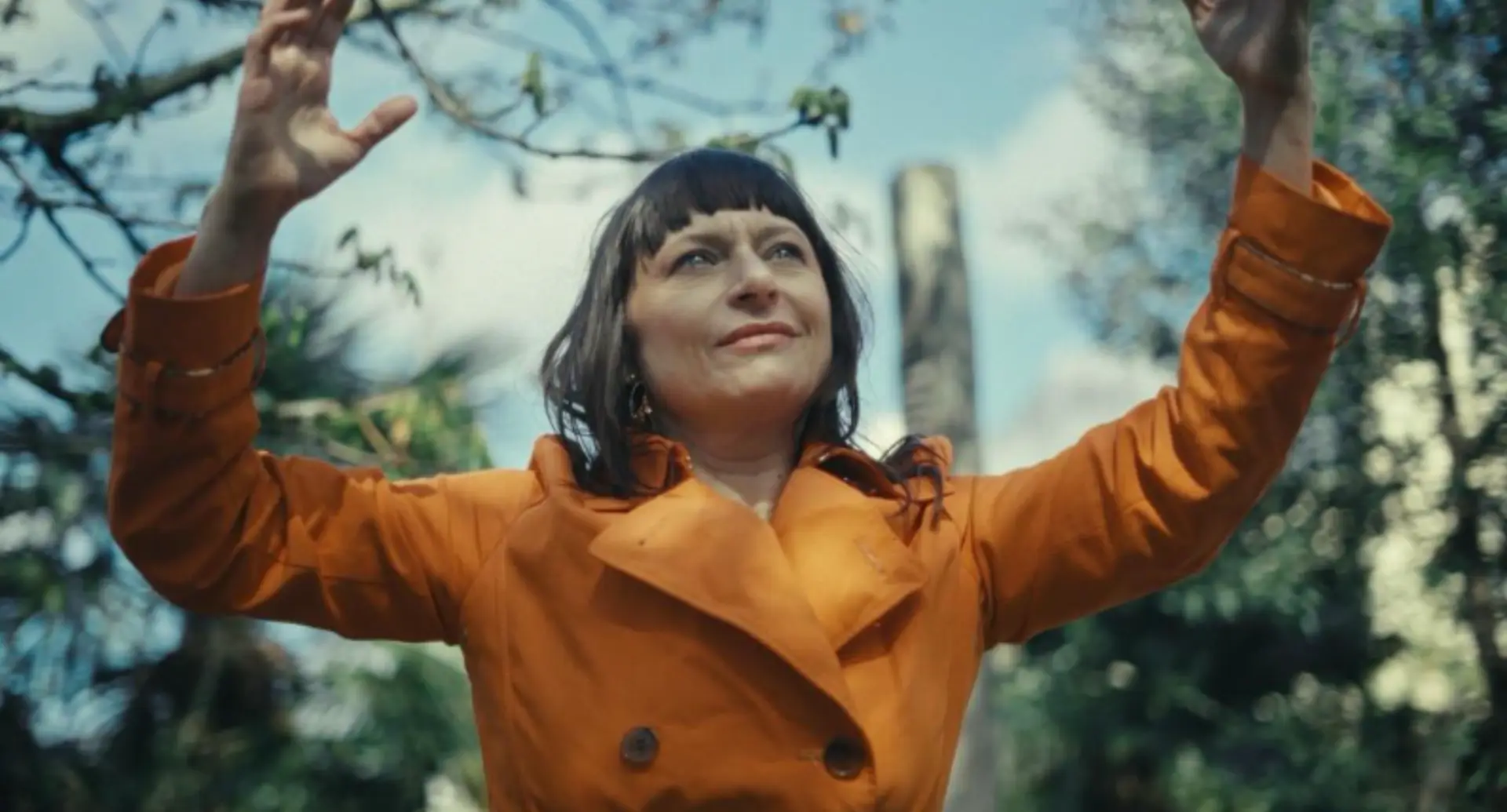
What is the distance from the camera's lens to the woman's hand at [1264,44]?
1.58m

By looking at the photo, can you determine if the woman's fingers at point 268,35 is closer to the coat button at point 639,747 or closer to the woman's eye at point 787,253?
the woman's eye at point 787,253

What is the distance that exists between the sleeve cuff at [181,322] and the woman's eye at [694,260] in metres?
0.42

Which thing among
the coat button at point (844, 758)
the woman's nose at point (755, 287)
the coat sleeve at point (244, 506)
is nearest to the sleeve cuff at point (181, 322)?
the coat sleeve at point (244, 506)

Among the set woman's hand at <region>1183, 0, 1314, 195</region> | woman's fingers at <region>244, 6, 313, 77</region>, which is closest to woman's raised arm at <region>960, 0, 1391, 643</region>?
woman's hand at <region>1183, 0, 1314, 195</region>

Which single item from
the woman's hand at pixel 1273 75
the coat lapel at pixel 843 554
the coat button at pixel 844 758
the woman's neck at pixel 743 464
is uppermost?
the woman's hand at pixel 1273 75

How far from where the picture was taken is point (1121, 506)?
1667mm

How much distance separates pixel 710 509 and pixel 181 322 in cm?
49

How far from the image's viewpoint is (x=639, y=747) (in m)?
1.55

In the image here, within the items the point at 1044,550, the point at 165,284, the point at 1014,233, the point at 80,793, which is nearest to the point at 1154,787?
the point at 1014,233

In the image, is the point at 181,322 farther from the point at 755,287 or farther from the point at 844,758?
the point at 844,758

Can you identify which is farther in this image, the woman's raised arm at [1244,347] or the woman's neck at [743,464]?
the woman's neck at [743,464]

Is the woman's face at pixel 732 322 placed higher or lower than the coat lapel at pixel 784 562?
higher

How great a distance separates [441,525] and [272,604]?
0.56 feet

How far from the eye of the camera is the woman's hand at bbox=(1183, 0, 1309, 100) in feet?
5.18
